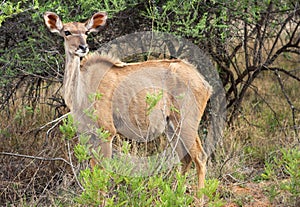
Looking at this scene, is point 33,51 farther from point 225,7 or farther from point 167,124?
point 225,7

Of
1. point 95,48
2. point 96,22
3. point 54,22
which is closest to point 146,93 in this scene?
point 96,22

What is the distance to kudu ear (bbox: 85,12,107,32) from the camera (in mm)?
5293

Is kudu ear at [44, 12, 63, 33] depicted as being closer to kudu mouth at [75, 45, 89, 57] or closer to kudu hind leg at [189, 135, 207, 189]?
kudu mouth at [75, 45, 89, 57]

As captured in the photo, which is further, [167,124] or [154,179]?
[167,124]

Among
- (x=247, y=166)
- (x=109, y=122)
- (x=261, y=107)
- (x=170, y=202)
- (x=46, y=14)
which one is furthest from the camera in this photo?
(x=261, y=107)

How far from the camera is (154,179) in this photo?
4.18 metres

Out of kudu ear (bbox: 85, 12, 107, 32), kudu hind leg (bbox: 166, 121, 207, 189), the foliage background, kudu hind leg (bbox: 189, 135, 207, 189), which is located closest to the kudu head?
kudu ear (bbox: 85, 12, 107, 32)

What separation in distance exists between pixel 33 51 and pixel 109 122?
1.12 m

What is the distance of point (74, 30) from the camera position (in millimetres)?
5109

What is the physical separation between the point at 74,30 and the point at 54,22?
238 millimetres

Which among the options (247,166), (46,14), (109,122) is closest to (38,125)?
(109,122)

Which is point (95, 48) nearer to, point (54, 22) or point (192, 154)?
point (54, 22)

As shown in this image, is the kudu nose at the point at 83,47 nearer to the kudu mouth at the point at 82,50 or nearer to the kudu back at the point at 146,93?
the kudu mouth at the point at 82,50

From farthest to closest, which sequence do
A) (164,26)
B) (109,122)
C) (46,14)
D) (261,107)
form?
(261,107) → (164,26) → (109,122) → (46,14)
